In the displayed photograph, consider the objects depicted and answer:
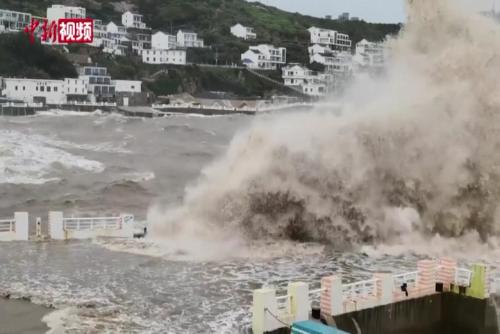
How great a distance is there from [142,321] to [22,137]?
4230 cm

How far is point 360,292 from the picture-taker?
37.1 ft

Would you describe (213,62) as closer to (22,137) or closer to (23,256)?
(22,137)

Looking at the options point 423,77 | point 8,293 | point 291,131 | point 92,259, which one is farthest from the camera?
point 423,77

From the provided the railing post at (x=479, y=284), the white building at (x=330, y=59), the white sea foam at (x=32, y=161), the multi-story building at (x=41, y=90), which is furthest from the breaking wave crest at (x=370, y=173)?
the white building at (x=330, y=59)

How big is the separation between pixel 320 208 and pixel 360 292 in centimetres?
696

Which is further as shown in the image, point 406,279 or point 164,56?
point 164,56

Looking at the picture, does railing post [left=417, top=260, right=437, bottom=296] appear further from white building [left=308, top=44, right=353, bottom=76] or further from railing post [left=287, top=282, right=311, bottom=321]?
white building [left=308, top=44, right=353, bottom=76]

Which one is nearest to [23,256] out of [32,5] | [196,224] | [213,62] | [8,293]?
[8,293]

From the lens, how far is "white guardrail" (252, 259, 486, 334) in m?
9.76

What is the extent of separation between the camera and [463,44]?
22.8 metres

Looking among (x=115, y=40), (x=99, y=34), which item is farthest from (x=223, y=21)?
(x=99, y=34)

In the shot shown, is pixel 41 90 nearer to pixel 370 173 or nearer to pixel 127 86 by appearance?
pixel 127 86

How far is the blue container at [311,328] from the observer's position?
925 cm

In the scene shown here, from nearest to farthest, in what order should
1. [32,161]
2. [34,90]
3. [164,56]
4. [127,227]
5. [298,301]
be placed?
[298,301] → [127,227] → [32,161] → [34,90] → [164,56]
